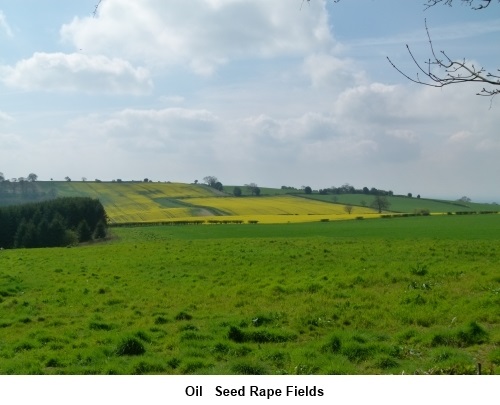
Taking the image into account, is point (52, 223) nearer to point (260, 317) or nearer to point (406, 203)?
point (260, 317)

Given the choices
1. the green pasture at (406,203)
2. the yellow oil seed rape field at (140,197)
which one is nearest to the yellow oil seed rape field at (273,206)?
the yellow oil seed rape field at (140,197)

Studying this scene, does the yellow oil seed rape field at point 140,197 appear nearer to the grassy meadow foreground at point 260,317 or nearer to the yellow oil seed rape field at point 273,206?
the yellow oil seed rape field at point 273,206

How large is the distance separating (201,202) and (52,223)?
4476 cm

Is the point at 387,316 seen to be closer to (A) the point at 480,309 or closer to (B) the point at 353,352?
(A) the point at 480,309

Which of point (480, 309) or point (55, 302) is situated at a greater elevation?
point (480, 309)

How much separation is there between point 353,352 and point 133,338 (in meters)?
3.66

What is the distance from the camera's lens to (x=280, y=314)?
36.8 feet

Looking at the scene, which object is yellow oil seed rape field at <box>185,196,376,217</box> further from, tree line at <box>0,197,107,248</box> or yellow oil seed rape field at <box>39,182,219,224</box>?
tree line at <box>0,197,107,248</box>

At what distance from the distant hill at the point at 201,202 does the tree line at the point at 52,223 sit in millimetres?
10932

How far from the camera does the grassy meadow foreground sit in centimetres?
764

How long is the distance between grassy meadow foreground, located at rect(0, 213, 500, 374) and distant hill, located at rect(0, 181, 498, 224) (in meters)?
57.4

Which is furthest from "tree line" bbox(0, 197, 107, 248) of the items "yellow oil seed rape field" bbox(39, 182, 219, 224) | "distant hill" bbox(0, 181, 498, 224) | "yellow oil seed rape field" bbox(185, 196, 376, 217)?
"yellow oil seed rape field" bbox(185, 196, 376, 217)

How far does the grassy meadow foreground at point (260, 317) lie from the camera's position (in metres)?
7.64

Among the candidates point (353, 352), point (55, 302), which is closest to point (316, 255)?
point (55, 302)
